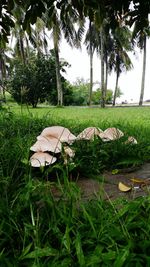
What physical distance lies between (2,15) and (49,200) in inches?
86.4

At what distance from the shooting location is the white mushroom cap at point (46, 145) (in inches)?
64.6

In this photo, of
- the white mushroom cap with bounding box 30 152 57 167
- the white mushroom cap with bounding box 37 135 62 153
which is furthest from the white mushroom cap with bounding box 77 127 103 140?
the white mushroom cap with bounding box 30 152 57 167

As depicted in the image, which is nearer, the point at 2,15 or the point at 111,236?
the point at 111,236

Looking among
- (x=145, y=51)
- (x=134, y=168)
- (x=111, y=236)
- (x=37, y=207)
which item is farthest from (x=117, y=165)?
(x=145, y=51)

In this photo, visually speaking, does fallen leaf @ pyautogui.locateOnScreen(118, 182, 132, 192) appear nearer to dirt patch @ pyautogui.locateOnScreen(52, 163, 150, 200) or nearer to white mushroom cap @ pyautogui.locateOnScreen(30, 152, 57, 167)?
dirt patch @ pyautogui.locateOnScreen(52, 163, 150, 200)

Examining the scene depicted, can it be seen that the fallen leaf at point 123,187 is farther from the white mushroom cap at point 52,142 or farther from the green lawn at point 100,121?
the green lawn at point 100,121

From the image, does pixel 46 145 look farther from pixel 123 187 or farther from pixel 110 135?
pixel 110 135

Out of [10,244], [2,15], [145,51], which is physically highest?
[145,51]

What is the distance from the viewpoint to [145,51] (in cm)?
2997

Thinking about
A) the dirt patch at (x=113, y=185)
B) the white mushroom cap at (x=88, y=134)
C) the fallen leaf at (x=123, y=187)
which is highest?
the white mushroom cap at (x=88, y=134)

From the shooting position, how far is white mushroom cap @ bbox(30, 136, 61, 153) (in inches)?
64.6

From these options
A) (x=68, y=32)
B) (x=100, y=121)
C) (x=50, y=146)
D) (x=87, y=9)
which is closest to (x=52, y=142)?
(x=50, y=146)

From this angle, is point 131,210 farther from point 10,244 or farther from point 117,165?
point 117,165

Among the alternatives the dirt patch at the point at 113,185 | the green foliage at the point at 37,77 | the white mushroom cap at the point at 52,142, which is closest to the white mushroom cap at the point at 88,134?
the dirt patch at the point at 113,185
